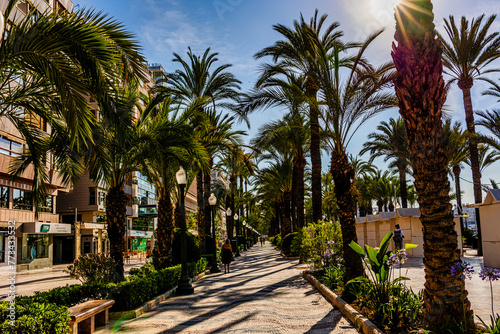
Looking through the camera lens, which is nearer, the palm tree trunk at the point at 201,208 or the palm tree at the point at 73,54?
the palm tree at the point at 73,54

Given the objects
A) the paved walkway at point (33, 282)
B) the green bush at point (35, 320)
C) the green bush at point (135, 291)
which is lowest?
the paved walkway at point (33, 282)

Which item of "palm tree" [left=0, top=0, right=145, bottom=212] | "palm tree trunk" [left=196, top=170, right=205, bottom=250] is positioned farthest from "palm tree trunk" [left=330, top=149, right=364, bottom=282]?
"palm tree trunk" [left=196, top=170, right=205, bottom=250]

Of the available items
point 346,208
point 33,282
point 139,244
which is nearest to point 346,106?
point 346,208

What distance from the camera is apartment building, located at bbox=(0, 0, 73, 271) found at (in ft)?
96.0

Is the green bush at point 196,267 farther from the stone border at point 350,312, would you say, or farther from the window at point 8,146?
the window at point 8,146

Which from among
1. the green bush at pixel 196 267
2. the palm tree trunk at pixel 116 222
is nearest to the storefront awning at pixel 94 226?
the green bush at pixel 196 267

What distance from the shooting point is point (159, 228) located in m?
16.6

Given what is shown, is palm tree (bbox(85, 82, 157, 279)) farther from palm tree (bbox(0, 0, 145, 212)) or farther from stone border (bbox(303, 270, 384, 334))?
stone border (bbox(303, 270, 384, 334))

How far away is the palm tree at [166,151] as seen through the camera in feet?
41.0

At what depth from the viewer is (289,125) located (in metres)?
18.2

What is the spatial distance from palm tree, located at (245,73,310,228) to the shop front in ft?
65.3

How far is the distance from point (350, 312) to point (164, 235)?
986cm

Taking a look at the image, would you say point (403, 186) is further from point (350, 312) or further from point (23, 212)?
point (23, 212)

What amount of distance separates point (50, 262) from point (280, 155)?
21655mm
